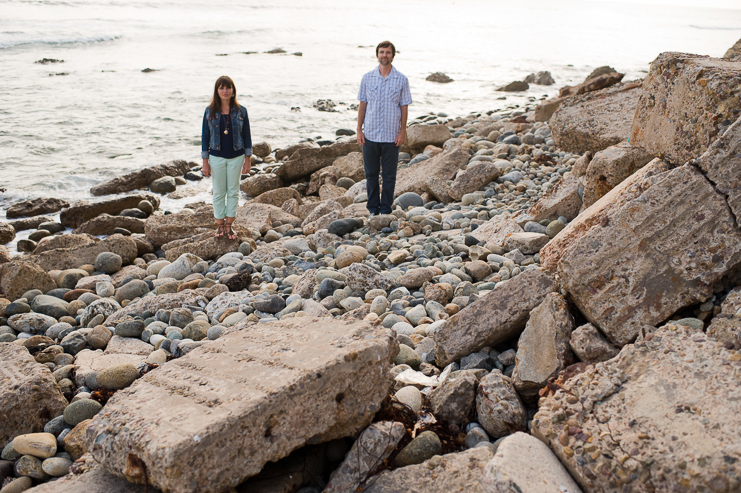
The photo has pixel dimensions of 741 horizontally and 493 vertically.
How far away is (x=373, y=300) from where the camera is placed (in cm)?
428

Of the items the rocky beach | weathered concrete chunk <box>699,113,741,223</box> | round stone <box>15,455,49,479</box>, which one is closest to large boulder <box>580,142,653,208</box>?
the rocky beach

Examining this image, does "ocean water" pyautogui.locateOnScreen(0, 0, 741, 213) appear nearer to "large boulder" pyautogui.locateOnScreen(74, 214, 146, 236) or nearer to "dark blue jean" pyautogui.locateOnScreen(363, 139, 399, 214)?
"large boulder" pyautogui.locateOnScreen(74, 214, 146, 236)

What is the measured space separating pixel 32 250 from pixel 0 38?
2650 centimetres

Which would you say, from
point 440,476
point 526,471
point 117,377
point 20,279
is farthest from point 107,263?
point 526,471

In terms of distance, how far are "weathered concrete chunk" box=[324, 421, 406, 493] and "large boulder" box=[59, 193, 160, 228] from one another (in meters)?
7.89

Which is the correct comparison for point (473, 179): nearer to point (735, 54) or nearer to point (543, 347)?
point (735, 54)

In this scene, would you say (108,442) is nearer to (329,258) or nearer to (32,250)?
(329,258)

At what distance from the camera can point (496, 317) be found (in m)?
3.18

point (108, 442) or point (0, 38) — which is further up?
point (0, 38)

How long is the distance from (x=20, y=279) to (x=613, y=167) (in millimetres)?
5774

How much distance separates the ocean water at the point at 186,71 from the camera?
43.3 ft

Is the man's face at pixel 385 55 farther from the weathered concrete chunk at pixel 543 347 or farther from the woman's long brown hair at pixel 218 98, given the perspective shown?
the weathered concrete chunk at pixel 543 347

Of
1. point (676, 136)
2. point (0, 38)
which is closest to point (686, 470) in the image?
point (676, 136)

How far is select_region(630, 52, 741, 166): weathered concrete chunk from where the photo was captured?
3.13 meters
